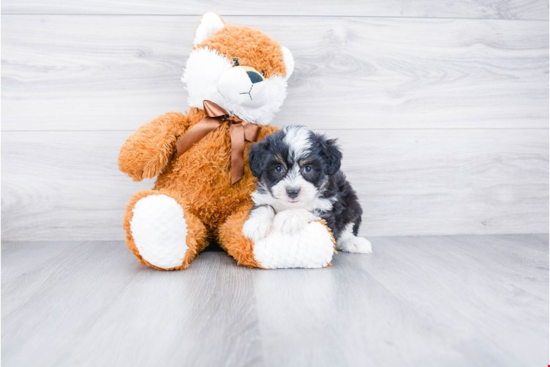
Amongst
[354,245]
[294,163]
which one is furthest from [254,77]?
[354,245]

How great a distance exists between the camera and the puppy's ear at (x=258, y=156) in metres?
1.30

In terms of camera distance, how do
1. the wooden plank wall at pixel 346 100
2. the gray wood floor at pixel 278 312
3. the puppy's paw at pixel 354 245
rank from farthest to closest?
the wooden plank wall at pixel 346 100 < the puppy's paw at pixel 354 245 < the gray wood floor at pixel 278 312

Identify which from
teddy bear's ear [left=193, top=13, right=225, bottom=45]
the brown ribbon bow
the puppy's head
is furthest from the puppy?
teddy bear's ear [left=193, top=13, right=225, bottom=45]

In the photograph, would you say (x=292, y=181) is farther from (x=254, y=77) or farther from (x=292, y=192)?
(x=254, y=77)

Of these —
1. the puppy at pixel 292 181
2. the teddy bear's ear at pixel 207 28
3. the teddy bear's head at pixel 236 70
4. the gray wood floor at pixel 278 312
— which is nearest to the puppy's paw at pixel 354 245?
the gray wood floor at pixel 278 312

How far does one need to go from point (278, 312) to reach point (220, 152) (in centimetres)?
63

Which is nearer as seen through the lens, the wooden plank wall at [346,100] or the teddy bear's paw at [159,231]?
the teddy bear's paw at [159,231]

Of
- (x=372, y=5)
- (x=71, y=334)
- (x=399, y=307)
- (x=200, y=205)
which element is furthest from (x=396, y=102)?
(x=71, y=334)

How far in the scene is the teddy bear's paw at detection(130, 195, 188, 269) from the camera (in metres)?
1.20

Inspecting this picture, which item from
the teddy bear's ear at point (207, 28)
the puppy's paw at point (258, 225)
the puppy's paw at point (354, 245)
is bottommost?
the puppy's paw at point (354, 245)

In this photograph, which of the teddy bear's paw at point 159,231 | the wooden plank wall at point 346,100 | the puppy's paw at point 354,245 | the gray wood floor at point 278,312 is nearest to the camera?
the gray wood floor at point 278,312

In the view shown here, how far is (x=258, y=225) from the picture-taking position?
1270mm

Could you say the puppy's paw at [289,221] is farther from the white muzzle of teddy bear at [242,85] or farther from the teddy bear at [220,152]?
the white muzzle of teddy bear at [242,85]

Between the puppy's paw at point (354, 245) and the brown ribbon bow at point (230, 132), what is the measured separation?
0.41 m
